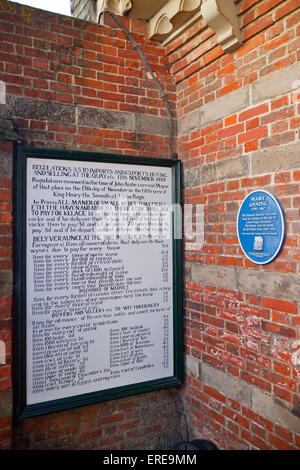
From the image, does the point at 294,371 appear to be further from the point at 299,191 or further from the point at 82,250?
the point at 82,250

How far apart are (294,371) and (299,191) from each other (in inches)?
44.6

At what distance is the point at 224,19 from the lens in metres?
2.47

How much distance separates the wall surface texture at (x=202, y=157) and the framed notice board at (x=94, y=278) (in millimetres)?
136

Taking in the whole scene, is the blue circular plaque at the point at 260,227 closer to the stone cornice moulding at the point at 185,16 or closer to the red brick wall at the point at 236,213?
the red brick wall at the point at 236,213

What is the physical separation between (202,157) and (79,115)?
1.12 m

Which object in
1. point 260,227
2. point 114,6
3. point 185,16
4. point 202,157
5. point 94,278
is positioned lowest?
point 94,278

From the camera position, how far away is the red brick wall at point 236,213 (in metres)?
2.22

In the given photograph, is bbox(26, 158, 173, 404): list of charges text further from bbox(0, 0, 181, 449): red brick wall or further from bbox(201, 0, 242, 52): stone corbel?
bbox(201, 0, 242, 52): stone corbel

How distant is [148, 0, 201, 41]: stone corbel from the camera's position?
2.82m

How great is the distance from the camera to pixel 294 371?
218 centimetres

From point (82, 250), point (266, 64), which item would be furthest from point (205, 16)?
point (82, 250)

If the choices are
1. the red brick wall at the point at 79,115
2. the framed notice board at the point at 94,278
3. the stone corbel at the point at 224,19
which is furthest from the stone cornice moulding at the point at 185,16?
the framed notice board at the point at 94,278

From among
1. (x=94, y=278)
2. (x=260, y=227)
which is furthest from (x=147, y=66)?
(x=94, y=278)

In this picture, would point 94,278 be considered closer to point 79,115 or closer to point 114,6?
point 79,115
